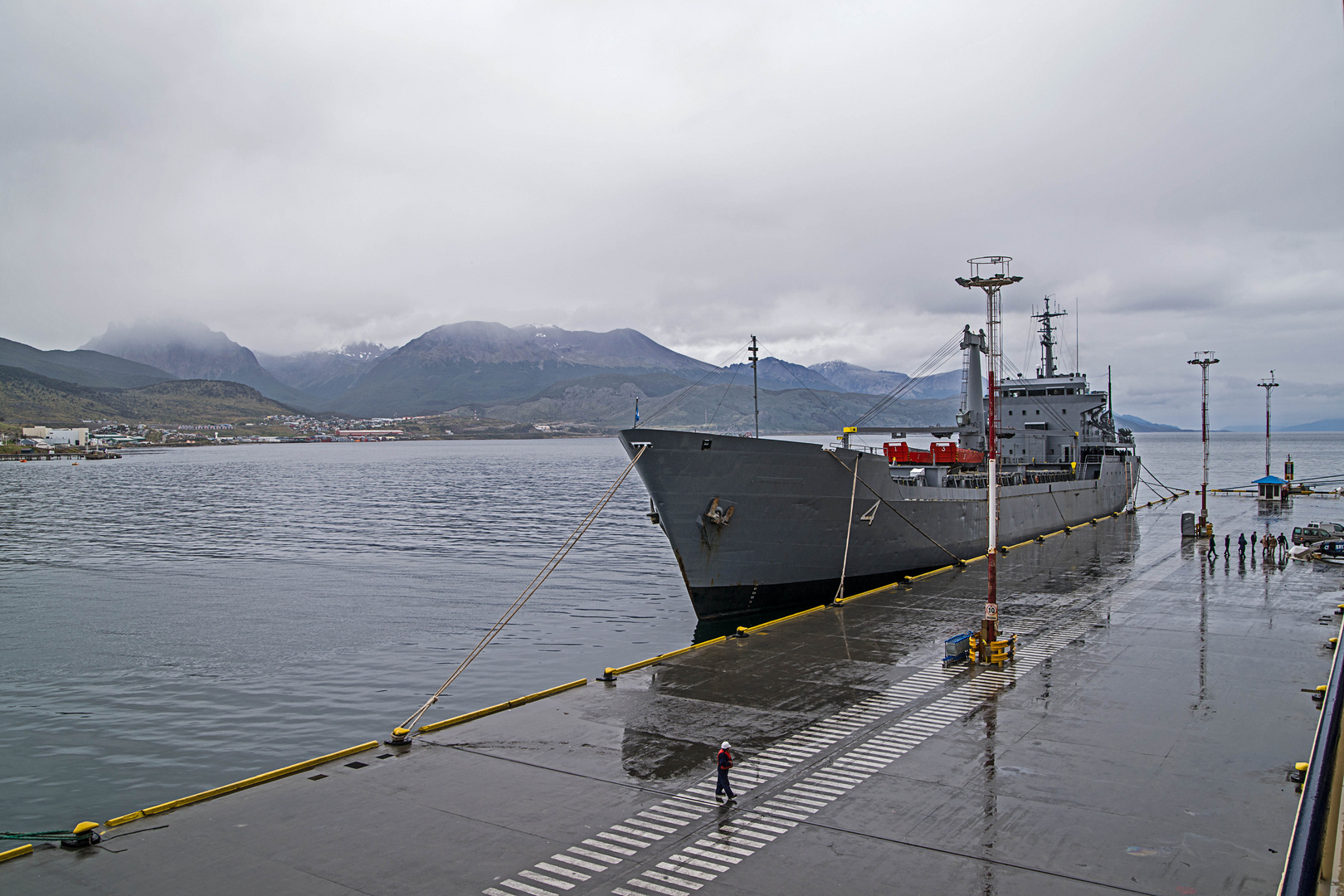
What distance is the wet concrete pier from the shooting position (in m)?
8.21

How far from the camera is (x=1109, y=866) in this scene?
8.20 meters

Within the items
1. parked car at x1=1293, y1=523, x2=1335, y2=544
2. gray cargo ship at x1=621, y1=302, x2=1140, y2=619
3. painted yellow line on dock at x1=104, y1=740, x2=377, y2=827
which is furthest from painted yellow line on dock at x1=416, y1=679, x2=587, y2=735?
parked car at x1=1293, y1=523, x2=1335, y2=544

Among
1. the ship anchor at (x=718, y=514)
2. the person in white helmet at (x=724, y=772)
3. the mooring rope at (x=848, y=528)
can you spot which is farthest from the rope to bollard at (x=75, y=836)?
the mooring rope at (x=848, y=528)

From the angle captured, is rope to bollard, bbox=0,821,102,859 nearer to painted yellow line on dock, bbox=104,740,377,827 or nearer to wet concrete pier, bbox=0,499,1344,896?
wet concrete pier, bbox=0,499,1344,896

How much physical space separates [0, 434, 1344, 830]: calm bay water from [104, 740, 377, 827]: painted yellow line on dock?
3.02m

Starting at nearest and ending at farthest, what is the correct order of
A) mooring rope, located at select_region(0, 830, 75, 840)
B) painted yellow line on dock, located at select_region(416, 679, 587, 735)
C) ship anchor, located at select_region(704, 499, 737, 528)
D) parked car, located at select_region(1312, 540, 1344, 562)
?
1. mooring rope, located at select_region(0, 830, 75, 840)
2. painted yellow line on dock, located at select_region(416, 679, 587, 735)
3. ship anchor, located at select_region(704, 499, 737, 528)
4. parked car, located at select_region(1312, 540, 1344, 562)

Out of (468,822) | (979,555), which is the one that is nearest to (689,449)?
(468,822)

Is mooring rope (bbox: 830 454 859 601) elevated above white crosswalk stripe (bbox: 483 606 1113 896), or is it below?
above

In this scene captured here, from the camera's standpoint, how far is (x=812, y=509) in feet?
75.9

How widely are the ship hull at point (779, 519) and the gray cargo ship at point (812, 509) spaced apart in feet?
0.11

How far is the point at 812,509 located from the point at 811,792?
13393mm

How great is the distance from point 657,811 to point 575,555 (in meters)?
30.4

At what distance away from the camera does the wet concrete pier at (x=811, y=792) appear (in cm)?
821

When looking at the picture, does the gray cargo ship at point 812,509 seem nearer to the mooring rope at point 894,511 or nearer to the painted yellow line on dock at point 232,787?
the mooring rope at point 894,511
